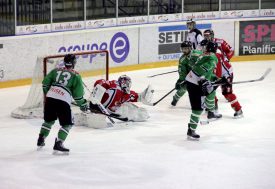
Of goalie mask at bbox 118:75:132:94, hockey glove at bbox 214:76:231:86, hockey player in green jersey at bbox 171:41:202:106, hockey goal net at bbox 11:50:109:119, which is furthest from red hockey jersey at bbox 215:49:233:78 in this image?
hockey goal net at bbox 11:50:109:119

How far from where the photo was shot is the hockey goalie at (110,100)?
8133 millimetres

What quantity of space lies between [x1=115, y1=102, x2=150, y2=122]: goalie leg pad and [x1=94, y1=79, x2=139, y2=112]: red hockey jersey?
0.10m

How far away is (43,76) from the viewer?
8.79m

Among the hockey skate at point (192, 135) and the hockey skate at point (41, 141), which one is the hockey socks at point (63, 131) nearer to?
the hockey skate at point (41, 141)

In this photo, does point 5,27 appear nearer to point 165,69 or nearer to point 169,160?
point 165,69

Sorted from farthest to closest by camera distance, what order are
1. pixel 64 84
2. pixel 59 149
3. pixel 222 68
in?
pixel 222 68
pixel 59 149
pixel 64 84

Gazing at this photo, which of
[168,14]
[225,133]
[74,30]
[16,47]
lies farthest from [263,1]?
[225,133]

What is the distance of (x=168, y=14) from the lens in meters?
12.8

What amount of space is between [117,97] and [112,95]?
7 cm

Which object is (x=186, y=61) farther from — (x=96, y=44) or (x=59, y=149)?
(x=96, y=44)

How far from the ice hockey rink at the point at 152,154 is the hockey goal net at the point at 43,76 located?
0.17 meters

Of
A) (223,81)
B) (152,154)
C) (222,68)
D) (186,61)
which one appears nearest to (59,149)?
(152,154)

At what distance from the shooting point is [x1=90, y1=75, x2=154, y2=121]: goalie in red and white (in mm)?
8141

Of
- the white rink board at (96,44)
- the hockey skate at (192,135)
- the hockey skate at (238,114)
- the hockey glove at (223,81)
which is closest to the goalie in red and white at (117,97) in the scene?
the hockey glove at (223,81)
